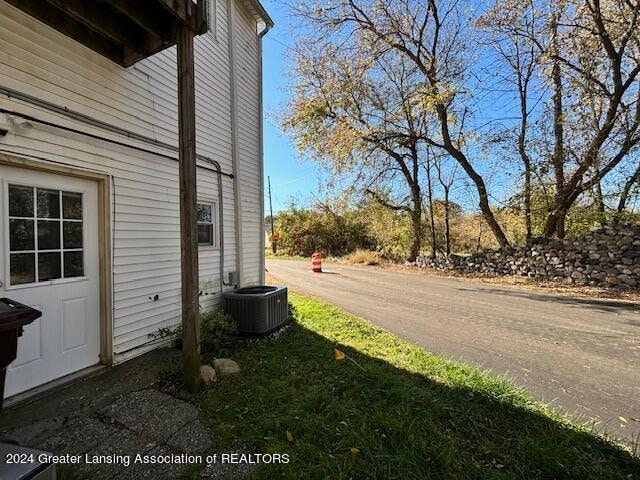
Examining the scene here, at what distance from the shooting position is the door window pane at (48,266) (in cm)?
309

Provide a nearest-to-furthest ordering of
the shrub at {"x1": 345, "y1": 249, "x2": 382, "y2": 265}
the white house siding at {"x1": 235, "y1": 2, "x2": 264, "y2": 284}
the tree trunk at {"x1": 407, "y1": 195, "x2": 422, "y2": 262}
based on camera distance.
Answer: the white house siding at {"x1": 235, "y1": 2, "x2": 264, "y2": 284}
the tree trunk at {"x1": 407, "y1": 195, "x2": 422, "y2": 262}
the shrub at {"x1": 345, "y1": 249, "x2": 382, "y2": 265}

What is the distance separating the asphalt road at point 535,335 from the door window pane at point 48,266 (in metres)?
4.63

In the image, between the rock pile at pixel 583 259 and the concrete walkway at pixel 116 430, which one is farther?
the rock pile at pixel 583 259

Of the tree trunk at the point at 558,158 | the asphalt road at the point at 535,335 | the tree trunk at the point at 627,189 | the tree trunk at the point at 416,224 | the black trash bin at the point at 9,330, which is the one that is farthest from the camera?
the tree trunk at the point at 416,224

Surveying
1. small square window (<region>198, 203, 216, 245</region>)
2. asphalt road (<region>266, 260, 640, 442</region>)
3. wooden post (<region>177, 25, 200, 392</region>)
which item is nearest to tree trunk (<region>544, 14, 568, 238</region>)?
asphalt road (<region>266, 260, 640, 442</region>)

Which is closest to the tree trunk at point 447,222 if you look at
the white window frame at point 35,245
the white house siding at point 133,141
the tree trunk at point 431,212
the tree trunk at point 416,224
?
the tree trunk at point 431,212

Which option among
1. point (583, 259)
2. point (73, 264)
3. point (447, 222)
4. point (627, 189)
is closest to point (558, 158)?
point (627, 189)

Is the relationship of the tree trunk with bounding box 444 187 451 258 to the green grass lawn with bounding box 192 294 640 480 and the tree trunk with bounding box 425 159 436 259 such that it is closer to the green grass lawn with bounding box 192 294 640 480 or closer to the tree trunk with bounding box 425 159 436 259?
the tree trunk with bounding box 425 159 436 259

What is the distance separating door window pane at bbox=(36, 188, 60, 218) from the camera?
3.10 m

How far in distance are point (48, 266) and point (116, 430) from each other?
5.79 ft

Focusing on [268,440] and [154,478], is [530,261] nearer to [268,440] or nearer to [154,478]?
[268,440]

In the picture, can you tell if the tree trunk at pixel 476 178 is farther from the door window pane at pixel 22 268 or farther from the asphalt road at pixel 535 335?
the door window pane at pixel 22 268

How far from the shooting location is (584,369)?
392 cm

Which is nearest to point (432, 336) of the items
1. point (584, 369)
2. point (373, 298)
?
point (584, 369)
